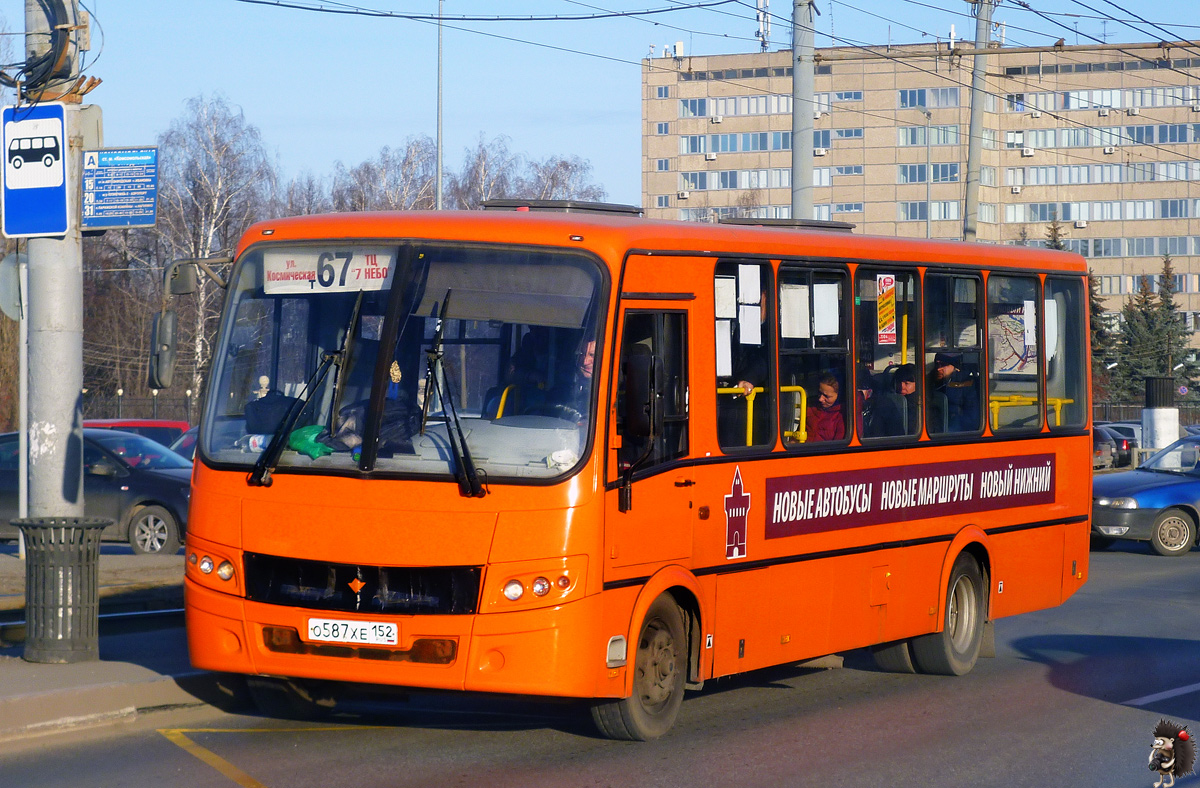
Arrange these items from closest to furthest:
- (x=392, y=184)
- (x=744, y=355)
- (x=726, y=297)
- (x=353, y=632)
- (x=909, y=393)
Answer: (x=353, y=632)
(x=726, y=297)
(x=744, y=355)
(x=909, y=393)
(x=392, y=184)

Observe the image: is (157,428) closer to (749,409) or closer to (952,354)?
(952,354)

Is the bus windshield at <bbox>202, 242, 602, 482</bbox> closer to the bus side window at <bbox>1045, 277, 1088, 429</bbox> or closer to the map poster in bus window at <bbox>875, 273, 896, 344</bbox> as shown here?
the map poster in bus window at <bbox>875, 273, 896, 344</bbox>

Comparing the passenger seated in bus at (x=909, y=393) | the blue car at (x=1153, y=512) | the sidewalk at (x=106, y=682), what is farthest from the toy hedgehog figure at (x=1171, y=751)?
the blue car at (x=1153, y=512)

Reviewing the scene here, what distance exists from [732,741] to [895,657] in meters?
2.94

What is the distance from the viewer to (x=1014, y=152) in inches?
3681

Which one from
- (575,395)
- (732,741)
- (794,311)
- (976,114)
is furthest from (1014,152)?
(575,395)

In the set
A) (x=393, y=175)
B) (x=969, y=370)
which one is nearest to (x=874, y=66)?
(x=393, y=175)

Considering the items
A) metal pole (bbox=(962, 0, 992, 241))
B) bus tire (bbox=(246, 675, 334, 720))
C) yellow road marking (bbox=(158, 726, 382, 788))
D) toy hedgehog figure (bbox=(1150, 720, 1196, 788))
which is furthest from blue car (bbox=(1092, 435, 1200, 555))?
yellow road marking (bbox=(158, 726, 382, 788))

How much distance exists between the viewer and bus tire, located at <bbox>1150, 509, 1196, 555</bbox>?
19000 millimetres

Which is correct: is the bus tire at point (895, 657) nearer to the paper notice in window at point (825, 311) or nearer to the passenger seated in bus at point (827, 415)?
the passenger seated in bus at point (827, 415)

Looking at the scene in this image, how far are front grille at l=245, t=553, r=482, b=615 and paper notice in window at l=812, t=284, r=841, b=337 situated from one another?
3097mm

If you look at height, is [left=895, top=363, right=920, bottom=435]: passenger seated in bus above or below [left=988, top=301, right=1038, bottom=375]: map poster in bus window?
below

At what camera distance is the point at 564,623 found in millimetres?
6898

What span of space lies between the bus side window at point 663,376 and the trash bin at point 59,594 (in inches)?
148
